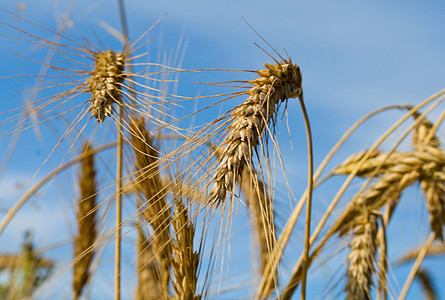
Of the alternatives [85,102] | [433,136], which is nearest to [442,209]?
[433,136]

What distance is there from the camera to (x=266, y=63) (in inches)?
40.2

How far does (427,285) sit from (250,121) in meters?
3.59

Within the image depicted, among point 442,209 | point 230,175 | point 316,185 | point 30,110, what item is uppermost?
point 30,110

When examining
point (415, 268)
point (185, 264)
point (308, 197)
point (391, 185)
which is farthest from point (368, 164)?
point (185, 264)

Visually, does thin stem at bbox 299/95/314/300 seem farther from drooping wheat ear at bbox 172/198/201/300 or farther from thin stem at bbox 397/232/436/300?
thin stem at bbox 397/232/436/300

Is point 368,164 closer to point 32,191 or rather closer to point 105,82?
point 105,82

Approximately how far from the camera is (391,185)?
1.77 meters

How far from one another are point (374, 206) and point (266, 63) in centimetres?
89

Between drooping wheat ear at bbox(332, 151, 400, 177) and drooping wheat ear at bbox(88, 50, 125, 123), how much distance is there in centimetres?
94

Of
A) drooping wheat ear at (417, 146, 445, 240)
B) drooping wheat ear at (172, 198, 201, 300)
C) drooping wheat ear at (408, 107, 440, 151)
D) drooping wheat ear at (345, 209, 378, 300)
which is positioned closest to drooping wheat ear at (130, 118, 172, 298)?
drooping wheat ear at (172, 198, 201, 300)

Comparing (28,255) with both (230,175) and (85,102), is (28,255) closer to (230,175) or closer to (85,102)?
(85,102)

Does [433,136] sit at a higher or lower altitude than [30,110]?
lower

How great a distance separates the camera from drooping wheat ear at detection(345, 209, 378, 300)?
1.51m

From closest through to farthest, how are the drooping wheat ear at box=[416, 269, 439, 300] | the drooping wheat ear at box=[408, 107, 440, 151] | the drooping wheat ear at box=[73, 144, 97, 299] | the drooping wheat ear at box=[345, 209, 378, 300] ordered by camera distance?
the drooping wheat ear at box=[345, 209, 378, 300]
the drooping wheat ear at box=[73, 144, 97, 299]
the drooping wheat ear at box=[408, 107, 440, 151]
the drooping wheat ear at box=[416, 269, 439, 300]
